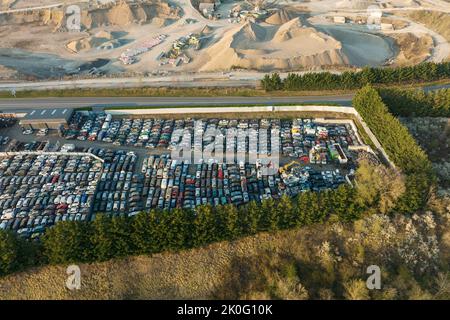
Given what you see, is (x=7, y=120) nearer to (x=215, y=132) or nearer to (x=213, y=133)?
(x=213, y=133)

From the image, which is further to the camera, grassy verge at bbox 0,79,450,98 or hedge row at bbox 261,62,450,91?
grassy verge at bbox 0,79,450,98

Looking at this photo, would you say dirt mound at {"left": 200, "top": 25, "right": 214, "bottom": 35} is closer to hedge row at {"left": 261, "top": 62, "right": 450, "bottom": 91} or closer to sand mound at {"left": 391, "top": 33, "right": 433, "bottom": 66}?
hedge row at {"left": 261, "top": 62, "right": 450, "bottom": 91}

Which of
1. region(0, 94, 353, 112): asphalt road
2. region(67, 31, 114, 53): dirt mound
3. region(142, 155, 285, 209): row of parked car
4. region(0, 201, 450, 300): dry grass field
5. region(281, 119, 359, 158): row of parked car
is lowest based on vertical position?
region(0, 201, 450, 300): dry grass field

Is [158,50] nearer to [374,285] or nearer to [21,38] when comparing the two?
[21,38]

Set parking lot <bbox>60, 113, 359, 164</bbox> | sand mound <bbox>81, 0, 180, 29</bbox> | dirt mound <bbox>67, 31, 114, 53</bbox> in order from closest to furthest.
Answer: parking lot <bbox>60, 113, 359, 164</bbox>
dirt mound <bbox>67, 31, 114, 53</bbox>
sand mound <bbox>81, 0, 180, 29</bbox>

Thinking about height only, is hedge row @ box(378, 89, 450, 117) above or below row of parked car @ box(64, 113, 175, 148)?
above

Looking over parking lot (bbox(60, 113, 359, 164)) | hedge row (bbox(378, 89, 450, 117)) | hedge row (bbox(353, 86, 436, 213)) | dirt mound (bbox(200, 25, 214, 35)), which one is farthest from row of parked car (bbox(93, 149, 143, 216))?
dirt mound (bbox(200, 25, 214, 35))

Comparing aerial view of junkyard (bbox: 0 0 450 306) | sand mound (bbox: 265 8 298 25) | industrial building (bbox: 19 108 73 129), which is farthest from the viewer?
sand mound (bbox: 265 8 298 25)
